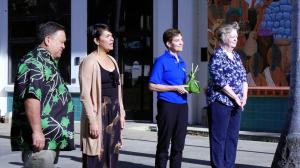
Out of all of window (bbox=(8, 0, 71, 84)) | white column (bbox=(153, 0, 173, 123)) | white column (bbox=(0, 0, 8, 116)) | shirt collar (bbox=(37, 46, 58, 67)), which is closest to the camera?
shirt collar (bbox=(37, 46, 58, 67))

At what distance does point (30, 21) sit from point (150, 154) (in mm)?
7529

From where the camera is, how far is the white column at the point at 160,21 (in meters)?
13.8

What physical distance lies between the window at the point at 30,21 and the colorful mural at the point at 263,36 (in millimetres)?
4429

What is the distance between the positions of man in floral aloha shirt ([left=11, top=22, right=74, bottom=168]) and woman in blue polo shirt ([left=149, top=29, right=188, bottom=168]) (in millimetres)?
2099

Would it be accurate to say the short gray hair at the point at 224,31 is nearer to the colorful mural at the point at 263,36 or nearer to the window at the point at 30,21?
the colorful mural at the point at 263,36

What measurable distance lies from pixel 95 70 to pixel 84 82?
0.53 ft

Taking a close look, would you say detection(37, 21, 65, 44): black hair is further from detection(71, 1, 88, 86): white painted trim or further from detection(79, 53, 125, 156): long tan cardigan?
detection(71, 1, 88, 86): white painted trim

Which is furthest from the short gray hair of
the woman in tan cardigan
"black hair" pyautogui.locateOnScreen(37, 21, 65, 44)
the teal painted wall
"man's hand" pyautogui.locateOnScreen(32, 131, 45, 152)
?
the teal painted wall

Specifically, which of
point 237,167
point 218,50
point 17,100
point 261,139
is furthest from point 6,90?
point 17,100

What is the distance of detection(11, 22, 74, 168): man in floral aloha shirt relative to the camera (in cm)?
470

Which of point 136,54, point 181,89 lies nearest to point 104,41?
point 181,89

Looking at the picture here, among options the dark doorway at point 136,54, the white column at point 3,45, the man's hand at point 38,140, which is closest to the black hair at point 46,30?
the man's hand at point 38,140

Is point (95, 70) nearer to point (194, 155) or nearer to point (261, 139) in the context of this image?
point (194, 155)

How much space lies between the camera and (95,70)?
5.88 m
